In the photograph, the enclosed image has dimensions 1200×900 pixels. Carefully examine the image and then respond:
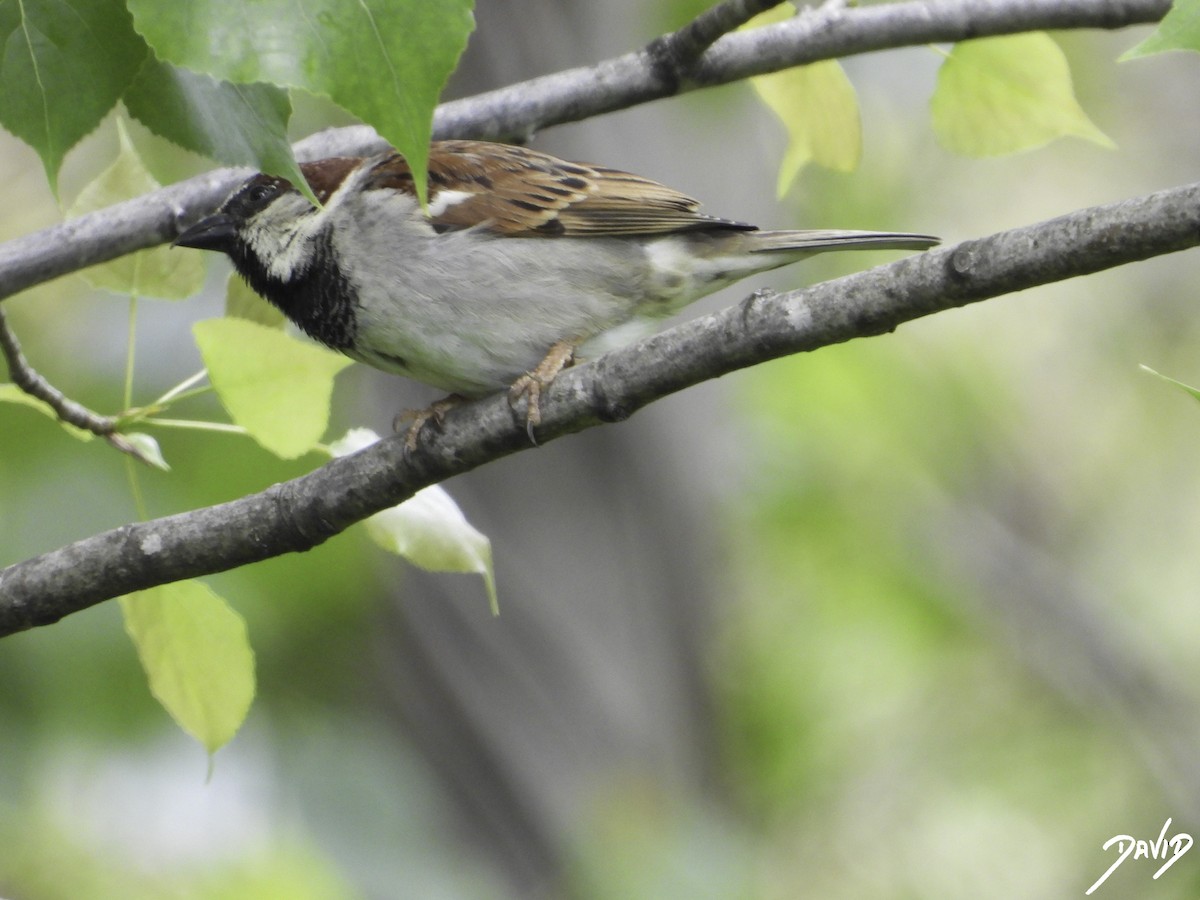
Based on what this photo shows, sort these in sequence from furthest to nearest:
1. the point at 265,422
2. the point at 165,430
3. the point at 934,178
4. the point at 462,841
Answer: the point at 934,178 → the point at 462,841 → the point at 165,430 → the point at 265,422

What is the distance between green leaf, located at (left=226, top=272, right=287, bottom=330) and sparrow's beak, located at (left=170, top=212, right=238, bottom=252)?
0.64ft

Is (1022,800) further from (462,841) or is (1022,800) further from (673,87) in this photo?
(673,87)

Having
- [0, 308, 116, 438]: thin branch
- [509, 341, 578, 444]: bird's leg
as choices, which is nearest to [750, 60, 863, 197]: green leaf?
[509, 341, 578, 444]: bird's leg

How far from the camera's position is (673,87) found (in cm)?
261

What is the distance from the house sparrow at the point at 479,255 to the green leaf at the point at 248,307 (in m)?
0.20

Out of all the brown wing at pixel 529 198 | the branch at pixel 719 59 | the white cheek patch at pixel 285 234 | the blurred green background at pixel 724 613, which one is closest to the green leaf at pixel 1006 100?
the branch at pixel 719 59

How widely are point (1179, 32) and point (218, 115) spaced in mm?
1254

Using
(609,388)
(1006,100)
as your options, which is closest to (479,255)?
(609,388)

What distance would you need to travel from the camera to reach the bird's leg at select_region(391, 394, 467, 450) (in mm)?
2117

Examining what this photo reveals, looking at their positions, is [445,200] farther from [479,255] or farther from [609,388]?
[609,388]

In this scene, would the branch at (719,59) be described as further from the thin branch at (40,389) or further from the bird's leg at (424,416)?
the bird's leg at (424,416)

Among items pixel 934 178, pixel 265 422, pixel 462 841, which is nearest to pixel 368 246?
pixel 265 422

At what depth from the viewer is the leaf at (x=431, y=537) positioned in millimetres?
2207

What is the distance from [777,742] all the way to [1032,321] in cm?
344
